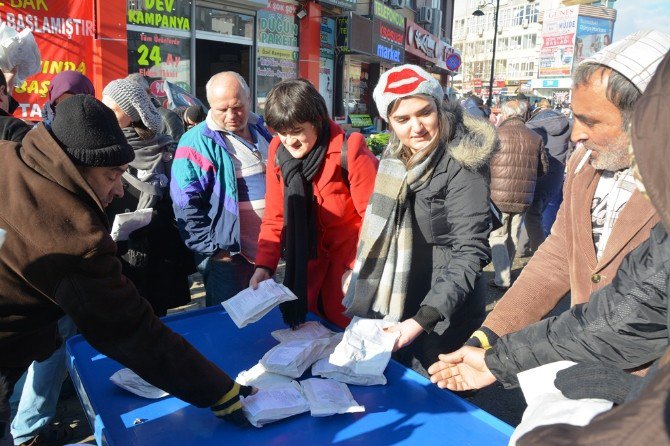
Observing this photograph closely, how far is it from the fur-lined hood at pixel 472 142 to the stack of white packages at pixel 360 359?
2.25 ft

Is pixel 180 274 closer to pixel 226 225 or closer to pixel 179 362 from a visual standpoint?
pixel 226 225

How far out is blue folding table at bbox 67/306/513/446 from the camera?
1499 millimetres

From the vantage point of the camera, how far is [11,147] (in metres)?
1.52

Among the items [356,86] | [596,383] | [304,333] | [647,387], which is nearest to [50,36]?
[304,333]

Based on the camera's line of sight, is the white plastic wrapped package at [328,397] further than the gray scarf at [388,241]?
No

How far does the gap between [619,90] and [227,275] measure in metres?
2.05

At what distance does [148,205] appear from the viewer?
2.89 meters

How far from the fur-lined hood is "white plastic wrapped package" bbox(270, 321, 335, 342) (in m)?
0.85

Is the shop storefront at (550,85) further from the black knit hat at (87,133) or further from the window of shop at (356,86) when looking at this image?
the black knit hat at (87,133)

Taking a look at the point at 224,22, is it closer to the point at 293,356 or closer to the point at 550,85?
the point at 293,356

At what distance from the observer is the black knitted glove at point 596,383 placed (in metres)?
0.90

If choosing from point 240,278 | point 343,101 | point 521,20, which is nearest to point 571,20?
point 521,20

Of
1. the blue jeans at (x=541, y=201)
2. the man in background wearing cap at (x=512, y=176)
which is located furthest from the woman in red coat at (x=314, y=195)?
the blue jeans at (x=541, y=201)

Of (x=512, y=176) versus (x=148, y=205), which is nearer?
(x=148, y=205)
